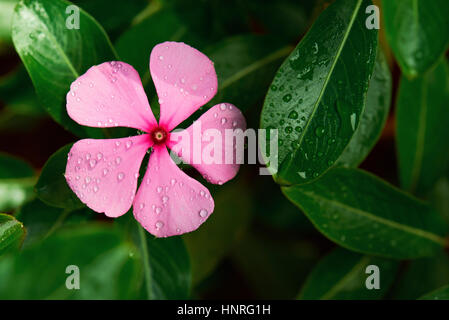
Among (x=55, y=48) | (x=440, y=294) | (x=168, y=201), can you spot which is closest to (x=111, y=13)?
(x=55, y=48)

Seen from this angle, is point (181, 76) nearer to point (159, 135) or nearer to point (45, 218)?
point (159, 135)

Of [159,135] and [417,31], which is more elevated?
[417,31]

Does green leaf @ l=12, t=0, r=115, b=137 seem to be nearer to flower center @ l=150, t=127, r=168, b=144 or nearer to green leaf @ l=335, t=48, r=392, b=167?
flower center @ l=150, t=127, r=168, b=144

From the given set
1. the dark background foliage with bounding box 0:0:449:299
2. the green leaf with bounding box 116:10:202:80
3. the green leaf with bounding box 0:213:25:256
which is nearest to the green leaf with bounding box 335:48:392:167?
the dark background foliage with bounding box 0:0:449:299

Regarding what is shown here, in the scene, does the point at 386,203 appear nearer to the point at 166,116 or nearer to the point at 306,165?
the point at 306,165
